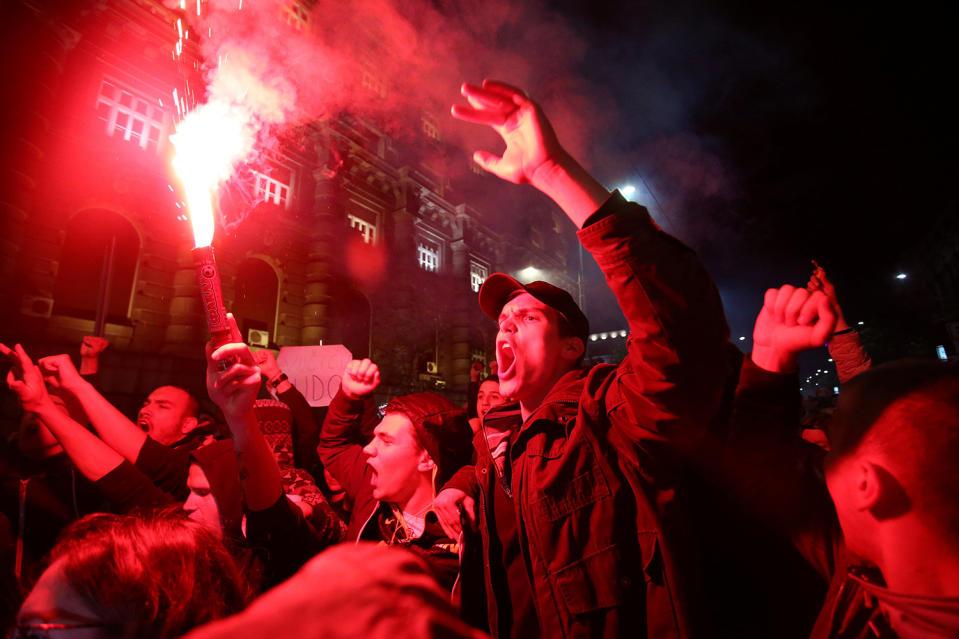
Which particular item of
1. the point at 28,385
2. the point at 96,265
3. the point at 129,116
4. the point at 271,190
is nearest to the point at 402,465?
the point at 28,385

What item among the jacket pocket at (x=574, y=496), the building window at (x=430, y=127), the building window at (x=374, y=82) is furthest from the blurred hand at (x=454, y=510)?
the building window at (x=430, y=127)

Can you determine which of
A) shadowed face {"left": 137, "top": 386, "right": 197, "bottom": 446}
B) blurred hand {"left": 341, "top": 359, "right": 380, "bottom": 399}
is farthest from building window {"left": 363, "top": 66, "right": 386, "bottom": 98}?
A: blurred hand {"left": 341, "top": 359, "right": 380, "bottom": 399}

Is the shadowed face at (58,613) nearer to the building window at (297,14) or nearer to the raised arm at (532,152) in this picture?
the raised arm at (532,152)

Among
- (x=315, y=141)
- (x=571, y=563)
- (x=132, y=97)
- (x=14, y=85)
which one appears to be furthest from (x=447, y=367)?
(x=571, y=563)

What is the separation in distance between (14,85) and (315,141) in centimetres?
830

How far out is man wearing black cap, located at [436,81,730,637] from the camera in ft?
4.26

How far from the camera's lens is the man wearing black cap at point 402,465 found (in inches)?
104

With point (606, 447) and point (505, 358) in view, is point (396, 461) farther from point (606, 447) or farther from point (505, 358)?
point (606, 447)

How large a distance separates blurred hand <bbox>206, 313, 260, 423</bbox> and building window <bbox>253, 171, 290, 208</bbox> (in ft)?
45.2

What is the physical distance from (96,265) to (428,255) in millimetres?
13497

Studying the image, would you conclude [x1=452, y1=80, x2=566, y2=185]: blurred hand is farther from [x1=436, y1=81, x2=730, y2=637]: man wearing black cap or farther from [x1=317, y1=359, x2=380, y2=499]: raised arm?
[x1=317, y1=359, x2=380, y2=499]: raised arm

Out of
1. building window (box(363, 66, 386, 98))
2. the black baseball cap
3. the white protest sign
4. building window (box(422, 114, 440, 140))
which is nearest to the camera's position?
the black baseball cap

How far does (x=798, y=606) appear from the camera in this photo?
1.54 meters

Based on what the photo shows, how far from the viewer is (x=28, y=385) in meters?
2.97
